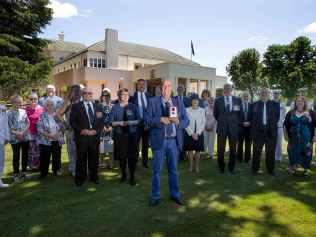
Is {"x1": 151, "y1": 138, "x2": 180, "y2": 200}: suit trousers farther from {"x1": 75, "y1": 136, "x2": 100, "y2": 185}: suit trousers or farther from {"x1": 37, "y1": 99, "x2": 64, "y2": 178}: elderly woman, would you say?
{"x1": 37, "y1": 99, "x2": 64, "y2": 178}: elderly woman

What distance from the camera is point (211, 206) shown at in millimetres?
4309

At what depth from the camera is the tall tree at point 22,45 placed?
22.0 m

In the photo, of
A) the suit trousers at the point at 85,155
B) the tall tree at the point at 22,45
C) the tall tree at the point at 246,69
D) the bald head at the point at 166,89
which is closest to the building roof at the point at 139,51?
the tall tree at the point at 22,45

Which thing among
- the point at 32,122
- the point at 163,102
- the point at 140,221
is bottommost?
the point at 140,221

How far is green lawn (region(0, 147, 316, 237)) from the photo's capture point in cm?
347

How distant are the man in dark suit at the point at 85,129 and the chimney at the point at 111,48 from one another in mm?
25664

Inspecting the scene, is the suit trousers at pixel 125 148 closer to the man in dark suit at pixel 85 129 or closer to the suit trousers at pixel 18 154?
the man in dark suit at pixel 85 129

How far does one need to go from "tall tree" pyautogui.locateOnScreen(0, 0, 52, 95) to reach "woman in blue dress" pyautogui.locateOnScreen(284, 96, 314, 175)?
70.9 feet

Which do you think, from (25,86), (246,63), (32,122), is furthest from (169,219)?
(246,63)

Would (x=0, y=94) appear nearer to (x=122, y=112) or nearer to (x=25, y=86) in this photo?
(x=25, y=86)

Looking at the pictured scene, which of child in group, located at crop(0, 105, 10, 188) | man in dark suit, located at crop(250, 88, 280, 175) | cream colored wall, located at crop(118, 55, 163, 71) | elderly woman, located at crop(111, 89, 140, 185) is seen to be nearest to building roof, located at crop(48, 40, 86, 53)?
cream colored wall, located at crop(118, 55, 163, 71)

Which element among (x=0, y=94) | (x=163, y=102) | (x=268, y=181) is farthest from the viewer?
(x=0, y=94)

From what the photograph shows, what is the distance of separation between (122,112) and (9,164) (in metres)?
3.88

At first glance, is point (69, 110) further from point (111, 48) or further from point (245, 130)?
point (111, 48)
